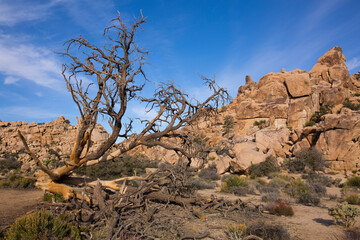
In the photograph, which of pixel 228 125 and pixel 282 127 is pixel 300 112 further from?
pixel 228 125

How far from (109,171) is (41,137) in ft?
85.5

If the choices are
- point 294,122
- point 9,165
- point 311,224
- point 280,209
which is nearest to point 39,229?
point 311,224

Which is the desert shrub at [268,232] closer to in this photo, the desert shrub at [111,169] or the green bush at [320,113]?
the desert shrub at [111,169]

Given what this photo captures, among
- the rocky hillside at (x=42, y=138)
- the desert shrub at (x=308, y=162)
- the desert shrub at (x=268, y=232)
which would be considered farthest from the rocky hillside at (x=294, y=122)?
the rocky hillside at (x=42, y=138)

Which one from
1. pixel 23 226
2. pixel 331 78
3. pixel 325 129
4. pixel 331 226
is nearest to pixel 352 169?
pixel 325 129

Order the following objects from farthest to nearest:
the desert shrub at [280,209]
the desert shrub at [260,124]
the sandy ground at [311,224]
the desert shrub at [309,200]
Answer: the desert shrub at [260,124] → the desert shrub at [309,200] → the desert shrub at [280,209] → the sandy ground at [311,224]

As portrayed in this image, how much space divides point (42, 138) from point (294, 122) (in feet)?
137

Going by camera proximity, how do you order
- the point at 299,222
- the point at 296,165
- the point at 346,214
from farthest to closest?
1. the point at 296,165
2. the point at 299,222
3. the point at 346,214

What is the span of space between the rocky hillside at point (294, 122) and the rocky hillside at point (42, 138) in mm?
13380

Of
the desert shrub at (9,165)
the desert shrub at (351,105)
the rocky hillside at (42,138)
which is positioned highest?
the desert shrub at (351,105)

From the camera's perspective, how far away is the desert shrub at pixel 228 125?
38.7m

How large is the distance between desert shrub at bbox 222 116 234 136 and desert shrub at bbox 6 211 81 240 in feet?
117

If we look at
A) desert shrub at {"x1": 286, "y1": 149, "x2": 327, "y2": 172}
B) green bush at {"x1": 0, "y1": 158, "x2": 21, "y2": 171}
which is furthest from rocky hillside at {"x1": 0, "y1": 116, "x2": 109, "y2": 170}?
desert shrub at {"x1": 286, "y1": 149, "x2": 327, "y2": 172}

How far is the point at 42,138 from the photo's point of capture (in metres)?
37.6
